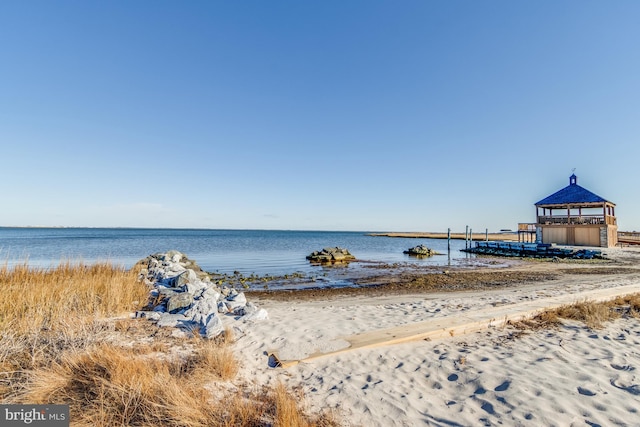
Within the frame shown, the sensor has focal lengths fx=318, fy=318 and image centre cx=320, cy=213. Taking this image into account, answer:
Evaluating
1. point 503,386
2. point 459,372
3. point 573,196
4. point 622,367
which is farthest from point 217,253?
point 573,196

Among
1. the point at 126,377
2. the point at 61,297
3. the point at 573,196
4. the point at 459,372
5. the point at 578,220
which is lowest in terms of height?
the point at 459,372

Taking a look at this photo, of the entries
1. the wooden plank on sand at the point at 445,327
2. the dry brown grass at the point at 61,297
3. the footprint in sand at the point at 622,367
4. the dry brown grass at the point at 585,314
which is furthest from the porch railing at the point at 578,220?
the dry brown grass at the point at 61,297

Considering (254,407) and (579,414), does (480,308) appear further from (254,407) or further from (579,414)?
(254,407)

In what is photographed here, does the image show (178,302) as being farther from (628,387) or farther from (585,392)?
(628,387)

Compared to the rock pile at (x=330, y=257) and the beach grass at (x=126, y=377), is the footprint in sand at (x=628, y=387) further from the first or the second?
the rock pile at (x=330, y=257)

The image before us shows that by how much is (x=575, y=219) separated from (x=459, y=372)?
3234cm

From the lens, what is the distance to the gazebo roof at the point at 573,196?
26.9 metres

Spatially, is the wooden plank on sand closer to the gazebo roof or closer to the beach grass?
the beach grass

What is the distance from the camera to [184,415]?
110 inches

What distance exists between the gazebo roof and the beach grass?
32626mm

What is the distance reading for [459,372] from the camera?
4.01 meters

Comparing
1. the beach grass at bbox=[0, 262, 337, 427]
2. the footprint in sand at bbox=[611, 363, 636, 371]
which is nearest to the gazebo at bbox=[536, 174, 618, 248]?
the footprint in sand at bbox=[611, 363, 636, 371]

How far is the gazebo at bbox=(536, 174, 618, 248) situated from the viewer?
2714 cm

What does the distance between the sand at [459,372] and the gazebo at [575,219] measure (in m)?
27.1
